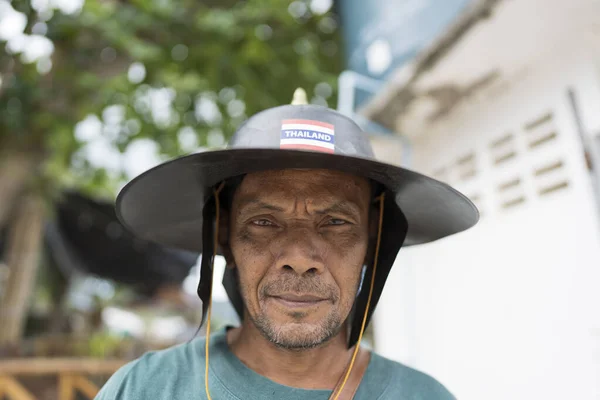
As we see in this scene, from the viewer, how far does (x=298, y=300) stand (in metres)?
1.50

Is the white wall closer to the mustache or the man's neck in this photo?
the man's neck

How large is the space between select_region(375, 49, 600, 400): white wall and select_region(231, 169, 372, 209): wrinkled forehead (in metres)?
0.91

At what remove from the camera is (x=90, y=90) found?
16.5 ft

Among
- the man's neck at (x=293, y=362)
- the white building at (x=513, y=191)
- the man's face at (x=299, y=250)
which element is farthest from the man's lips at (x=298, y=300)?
the white building at (x=513, y=191)

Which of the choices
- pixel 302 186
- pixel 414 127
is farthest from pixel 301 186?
pixel 414 127

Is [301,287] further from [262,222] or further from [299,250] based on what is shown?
[262,222]

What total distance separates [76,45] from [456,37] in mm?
4103

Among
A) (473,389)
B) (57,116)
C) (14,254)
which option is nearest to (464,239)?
(473,389)

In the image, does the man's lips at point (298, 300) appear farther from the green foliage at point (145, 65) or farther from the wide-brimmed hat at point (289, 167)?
the green foliage at point (145, 65)

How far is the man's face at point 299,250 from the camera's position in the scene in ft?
4.91

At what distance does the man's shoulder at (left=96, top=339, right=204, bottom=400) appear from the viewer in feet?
5.06

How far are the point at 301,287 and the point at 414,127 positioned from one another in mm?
1643

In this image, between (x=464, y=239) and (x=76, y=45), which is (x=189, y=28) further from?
(x=464, y=239)

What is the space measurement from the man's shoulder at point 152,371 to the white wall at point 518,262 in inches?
52.7
